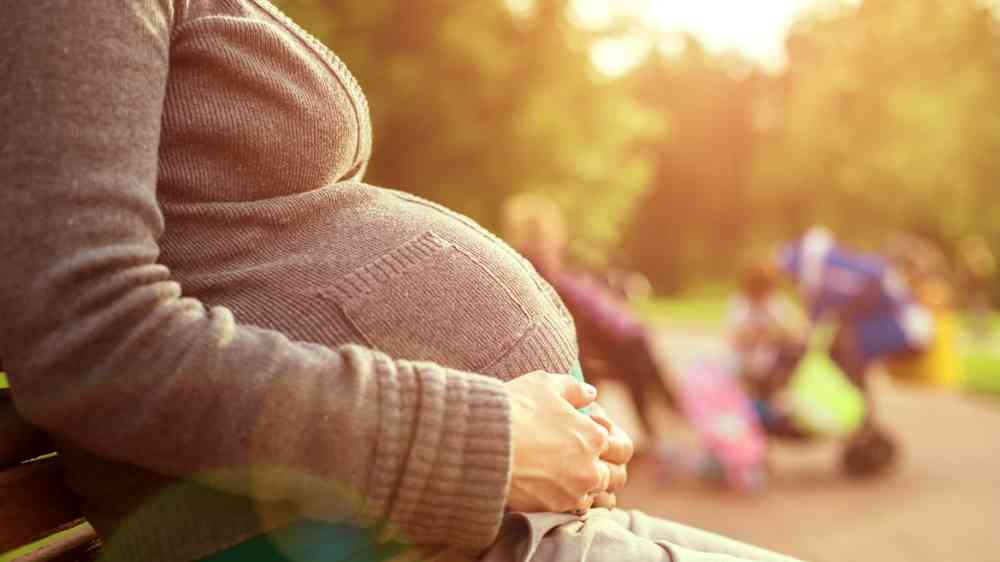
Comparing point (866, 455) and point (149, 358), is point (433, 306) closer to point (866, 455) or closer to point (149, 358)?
point (149, 358)

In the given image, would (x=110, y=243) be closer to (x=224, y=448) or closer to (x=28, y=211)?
(x=28, y=211)

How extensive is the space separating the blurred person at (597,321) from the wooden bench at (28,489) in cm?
515

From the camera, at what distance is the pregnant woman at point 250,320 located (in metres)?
1.02

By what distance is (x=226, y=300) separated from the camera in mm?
1202

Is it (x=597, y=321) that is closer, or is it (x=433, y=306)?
(x=433, y=306)

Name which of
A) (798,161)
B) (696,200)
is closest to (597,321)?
(798,161)

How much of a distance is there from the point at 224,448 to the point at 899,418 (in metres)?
10.4

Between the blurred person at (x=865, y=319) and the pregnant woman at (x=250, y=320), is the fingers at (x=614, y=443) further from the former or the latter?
the blurred person at (x=865, y=319)

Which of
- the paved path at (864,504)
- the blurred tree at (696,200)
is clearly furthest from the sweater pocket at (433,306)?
the blurred tree at (696,200)

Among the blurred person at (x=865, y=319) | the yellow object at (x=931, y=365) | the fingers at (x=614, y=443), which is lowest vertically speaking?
the fingers at (x=614, y=443)

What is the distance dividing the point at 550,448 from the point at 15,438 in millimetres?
616

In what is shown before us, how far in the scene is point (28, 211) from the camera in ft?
3.31

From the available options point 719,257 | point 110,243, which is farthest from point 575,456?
point 719,257

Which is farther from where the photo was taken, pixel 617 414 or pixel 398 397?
pixel 617 414
